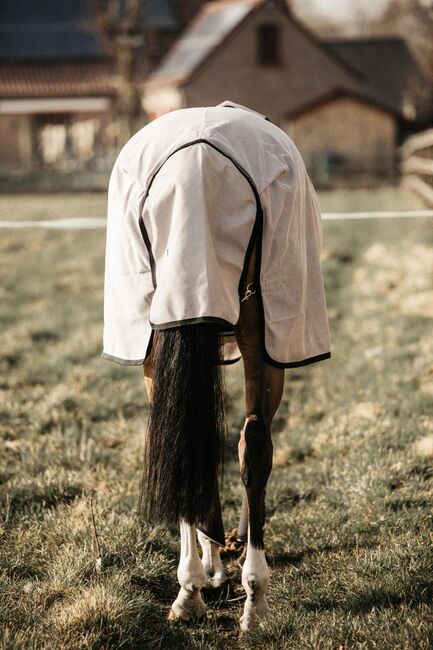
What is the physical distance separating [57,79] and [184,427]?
3929cm

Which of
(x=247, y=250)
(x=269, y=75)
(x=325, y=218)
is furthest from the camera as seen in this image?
(x=269, y=75)

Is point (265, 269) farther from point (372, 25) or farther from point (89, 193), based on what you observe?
point (372, 25)

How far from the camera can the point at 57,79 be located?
131 ft

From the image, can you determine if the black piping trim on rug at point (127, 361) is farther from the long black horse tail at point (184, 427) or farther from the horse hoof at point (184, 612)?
the horse hoof at point (184, 612)

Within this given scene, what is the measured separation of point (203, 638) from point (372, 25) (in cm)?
7324

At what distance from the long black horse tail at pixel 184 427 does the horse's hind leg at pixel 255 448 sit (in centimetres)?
18

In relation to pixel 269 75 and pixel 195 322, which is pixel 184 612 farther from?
pixel 269 75

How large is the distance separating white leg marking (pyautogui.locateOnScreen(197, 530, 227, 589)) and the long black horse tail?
0.55m

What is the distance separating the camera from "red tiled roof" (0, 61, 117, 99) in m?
39.2

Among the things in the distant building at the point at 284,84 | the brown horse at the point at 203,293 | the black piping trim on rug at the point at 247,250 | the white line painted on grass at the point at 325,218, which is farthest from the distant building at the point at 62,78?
the black piping trim on rug at the point at 247,250

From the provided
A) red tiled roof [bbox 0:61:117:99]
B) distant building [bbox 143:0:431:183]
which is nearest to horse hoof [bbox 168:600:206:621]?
distant building [bbox 143:0:431:183]

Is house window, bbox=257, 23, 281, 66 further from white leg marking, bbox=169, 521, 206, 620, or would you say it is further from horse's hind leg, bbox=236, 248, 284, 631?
white leg marking, bbox=169, 521, 206, 620

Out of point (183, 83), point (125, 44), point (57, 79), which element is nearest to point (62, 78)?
point (57, 79)

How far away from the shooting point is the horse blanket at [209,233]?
2.81 meters
